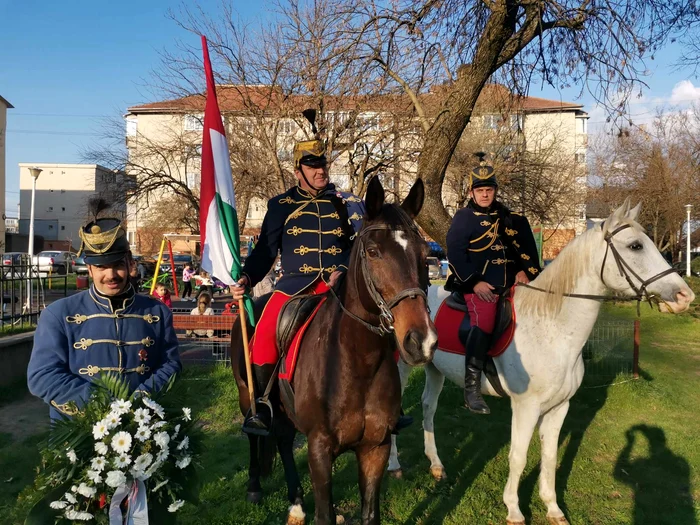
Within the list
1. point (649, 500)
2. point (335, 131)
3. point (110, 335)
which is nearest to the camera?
point (110, 335)

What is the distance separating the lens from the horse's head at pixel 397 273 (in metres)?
2.36

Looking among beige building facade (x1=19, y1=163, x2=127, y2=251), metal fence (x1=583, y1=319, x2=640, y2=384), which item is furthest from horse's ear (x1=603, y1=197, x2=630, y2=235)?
beige building facade (x1=19, y1=163, x2=127, y2=251)

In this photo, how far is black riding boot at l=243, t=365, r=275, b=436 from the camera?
11.9 ft

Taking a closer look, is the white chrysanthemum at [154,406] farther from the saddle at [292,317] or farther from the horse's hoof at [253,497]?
the horse's hoof at [253,497]

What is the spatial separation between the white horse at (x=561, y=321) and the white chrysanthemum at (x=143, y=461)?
3.11m

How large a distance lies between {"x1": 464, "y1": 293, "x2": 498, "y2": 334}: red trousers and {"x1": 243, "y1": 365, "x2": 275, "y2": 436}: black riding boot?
6.14 ft

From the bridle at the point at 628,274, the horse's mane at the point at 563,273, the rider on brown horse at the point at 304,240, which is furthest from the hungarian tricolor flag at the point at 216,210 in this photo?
the bridle at the point at 628,274

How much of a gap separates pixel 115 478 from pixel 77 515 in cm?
25

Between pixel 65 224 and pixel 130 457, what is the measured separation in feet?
216

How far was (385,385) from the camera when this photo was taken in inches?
120

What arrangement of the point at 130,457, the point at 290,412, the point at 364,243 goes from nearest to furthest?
the point at 130,457, the point at 364,243, the point at 290,412

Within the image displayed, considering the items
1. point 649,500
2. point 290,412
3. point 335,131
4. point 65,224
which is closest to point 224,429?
point 290,412

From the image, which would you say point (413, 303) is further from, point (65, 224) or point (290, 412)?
point (65, 224)

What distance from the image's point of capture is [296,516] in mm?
4273
